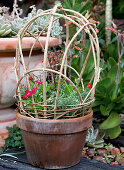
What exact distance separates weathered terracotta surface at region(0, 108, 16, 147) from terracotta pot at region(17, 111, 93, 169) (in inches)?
17.2

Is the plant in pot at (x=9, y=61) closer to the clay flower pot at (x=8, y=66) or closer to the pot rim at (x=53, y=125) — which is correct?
the clay flower pot at (x=8, y=66)

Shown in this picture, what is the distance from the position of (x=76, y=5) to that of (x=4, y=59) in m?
1.72

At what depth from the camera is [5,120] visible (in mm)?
1930

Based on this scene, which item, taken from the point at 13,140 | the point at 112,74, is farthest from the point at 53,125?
the point at 112,74

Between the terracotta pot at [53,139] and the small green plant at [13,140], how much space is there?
26cm

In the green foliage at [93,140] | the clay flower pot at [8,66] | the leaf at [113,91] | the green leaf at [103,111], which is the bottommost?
the green foliage at [93,140]

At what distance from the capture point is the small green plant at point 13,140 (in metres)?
1.77

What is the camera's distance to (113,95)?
205cm

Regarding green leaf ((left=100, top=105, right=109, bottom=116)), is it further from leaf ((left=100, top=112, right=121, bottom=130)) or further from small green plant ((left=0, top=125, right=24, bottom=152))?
small green plant ((left=0, top=125, right=24, bottom=152))

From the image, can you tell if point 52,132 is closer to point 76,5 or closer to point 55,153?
point 55,153

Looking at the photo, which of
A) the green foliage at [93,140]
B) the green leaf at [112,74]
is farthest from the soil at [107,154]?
the green leaf at [112,74]

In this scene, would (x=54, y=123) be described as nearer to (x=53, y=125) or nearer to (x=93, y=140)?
(x=53, y=125)

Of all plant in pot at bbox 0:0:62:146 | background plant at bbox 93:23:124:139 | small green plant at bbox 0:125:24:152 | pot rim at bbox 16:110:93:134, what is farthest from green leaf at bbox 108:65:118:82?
small green plant at bbox 0:125:24:152

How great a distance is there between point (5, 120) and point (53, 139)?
0.67 meters
